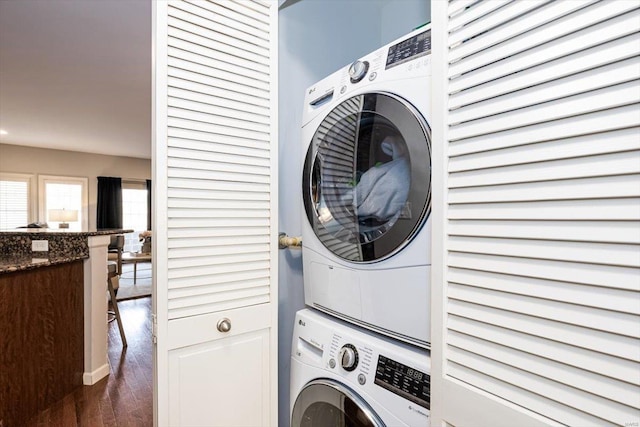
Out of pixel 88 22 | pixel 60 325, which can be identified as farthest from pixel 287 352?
pixel 88 22

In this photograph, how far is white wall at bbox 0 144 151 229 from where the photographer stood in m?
6.54

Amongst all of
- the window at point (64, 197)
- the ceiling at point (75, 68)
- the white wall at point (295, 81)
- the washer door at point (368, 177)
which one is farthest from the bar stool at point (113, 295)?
the window at point (64, 197)

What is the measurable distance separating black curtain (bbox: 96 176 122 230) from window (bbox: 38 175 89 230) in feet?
0.78

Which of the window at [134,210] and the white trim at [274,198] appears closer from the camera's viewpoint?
the white trim at [274,198]

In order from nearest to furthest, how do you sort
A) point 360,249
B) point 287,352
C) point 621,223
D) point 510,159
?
point 621,223, point 510,159, point 360,249, point 287,352

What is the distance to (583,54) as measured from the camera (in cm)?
54

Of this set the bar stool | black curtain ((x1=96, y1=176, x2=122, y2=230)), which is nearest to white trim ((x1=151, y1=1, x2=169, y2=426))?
the bar stool

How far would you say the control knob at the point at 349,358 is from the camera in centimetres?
101

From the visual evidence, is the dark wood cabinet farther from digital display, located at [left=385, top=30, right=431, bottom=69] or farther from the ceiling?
digital display, located at [left=385, top=30, right=431, bottom=69]

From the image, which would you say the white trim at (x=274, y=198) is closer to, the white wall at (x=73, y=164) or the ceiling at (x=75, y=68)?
the ceiling at (x=75, y=68)

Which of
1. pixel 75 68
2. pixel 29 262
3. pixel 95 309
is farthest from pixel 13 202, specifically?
pixel 29 262

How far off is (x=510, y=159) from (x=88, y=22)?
2878 mm

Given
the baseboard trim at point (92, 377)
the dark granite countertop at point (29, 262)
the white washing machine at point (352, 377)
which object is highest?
the dark granite countertop at point (29, 262)

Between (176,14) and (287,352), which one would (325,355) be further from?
(176,14)
